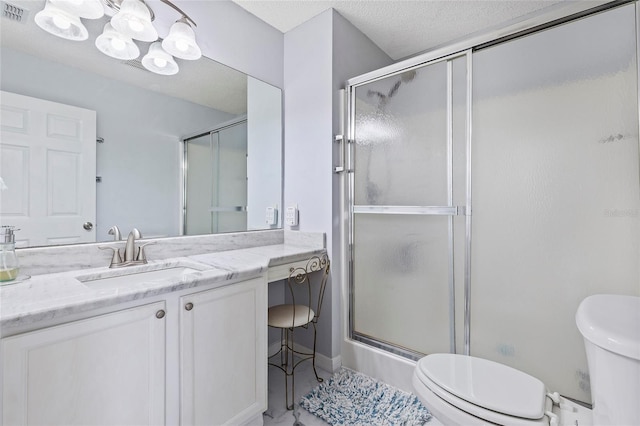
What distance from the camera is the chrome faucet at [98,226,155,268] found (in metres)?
1.41

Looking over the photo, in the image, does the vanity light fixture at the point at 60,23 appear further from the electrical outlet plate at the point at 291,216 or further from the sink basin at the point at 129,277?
the electrical outlet plate at the point at 291,216

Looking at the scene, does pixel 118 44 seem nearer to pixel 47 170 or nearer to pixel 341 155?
pixel 47 170

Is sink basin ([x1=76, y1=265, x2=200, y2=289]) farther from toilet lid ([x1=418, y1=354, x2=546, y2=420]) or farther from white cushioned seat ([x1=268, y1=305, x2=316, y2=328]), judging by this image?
toilet lid ([x1=418, y1=354, x2=546, y2=420])

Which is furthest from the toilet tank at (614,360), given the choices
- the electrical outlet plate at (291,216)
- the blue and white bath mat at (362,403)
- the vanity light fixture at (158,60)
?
the vanity light fixture at (158,60)

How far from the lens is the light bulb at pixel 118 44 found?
1451 millimetres

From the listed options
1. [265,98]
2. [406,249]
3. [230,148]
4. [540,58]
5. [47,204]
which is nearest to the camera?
[47,204]

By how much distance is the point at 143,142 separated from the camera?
1.60 metres

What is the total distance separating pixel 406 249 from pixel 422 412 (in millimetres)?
873

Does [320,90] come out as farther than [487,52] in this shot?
Yes

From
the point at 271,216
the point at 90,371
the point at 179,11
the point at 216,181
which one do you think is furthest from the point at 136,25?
the point at 90,371

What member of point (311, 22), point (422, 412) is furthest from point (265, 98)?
point (422, 412)

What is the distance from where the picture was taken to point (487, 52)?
1.51m

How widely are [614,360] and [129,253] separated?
6.08 feet

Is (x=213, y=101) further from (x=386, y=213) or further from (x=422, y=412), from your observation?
(x=422, y=412)
